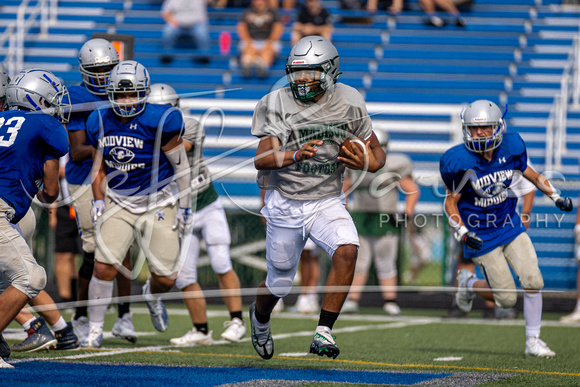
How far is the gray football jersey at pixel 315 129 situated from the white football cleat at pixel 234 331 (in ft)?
6.80

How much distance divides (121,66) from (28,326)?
1924 mm

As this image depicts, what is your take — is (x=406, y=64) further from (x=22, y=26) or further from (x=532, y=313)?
(x=532, y=313)

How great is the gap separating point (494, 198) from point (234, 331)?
2.33 metres

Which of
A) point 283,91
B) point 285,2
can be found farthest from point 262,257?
point 285,2

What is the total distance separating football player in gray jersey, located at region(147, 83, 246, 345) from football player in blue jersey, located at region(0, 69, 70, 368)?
1508mm

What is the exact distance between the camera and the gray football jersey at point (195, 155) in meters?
6.97

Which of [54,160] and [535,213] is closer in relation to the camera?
[54,160]

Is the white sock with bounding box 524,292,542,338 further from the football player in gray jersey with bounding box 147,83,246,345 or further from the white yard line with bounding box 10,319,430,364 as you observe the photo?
the football player in gray jersey with bounding box 147,83,246,345

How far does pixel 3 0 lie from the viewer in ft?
57.3

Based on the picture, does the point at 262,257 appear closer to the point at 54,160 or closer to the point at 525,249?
the point at 525,249

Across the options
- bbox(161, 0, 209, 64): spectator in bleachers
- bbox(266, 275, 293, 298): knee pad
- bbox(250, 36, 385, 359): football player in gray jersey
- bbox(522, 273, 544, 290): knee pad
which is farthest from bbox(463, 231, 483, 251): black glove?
bbox(161, 0, 209, 64): spectator in bleachers

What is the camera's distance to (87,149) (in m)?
6.61

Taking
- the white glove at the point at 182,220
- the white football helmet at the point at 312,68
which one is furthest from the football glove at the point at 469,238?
the white glove at the point at 182,220

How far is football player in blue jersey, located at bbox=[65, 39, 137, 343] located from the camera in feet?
22.0
